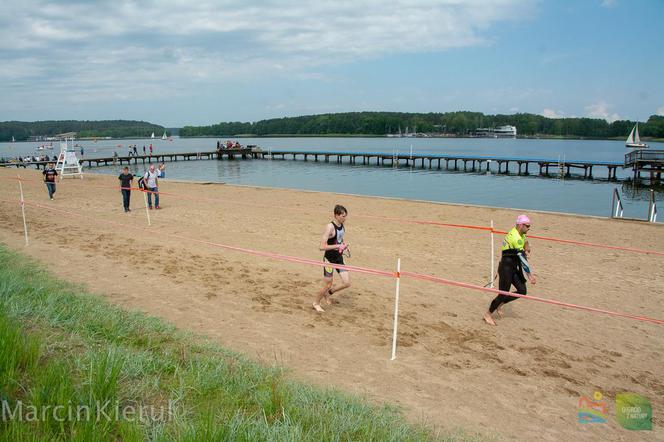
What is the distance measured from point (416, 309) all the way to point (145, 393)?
17.7ft

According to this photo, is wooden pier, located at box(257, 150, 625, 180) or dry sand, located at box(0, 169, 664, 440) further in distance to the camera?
wooden pier, located at box(257, 150, 625, 180)

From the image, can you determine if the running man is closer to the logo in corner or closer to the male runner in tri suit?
the logo in corner

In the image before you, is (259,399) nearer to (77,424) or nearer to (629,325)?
(77,424)

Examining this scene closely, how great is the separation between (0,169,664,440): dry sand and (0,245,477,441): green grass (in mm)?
943

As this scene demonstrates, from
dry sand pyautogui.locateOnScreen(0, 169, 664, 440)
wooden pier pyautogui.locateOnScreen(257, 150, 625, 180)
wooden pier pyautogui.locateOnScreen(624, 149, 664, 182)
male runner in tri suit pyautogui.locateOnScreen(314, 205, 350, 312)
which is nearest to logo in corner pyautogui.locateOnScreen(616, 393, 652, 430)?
dry sand pyautogui.locateOnScreen(0, 169, 664, 440)

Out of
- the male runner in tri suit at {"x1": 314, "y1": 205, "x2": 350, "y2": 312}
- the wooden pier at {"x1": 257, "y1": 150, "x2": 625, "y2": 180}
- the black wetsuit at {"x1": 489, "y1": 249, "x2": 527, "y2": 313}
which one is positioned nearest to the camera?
the male runner in tri suit at {"x1": 314, "y1": 205, "x2": 350, "y2": 312}

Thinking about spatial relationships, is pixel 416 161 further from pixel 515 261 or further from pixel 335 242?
pixel 335 242

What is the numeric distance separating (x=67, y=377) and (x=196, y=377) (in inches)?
44.2

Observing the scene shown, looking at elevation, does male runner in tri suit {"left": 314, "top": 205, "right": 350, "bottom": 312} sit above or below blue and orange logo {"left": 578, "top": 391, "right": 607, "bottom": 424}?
above

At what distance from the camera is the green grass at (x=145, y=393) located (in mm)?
3234

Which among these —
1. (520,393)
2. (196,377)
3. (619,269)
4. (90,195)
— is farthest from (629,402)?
(90,195)

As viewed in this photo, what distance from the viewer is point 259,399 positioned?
4.08 metres

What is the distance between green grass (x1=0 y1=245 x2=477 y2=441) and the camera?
323 cm

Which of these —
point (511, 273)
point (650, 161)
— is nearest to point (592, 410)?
point (511, 273)
